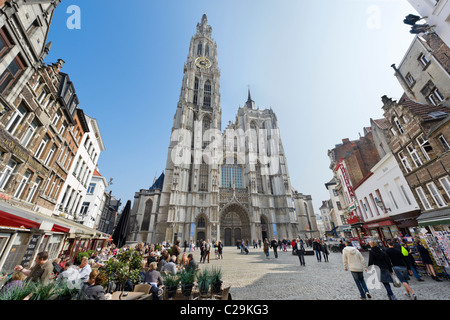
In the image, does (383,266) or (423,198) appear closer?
(383,266)

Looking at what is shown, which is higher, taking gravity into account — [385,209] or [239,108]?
[239,108]

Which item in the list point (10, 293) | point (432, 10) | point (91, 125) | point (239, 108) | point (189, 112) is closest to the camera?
point (10, 293)

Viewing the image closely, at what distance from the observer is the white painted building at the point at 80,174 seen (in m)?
12.9

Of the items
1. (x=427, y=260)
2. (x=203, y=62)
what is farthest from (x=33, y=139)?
(x=203, y=62)

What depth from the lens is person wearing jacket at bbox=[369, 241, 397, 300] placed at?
4.38 metres

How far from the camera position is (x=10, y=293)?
2.50 m

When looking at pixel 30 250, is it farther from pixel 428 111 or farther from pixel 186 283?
pixel 428 111

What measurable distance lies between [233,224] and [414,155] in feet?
80.1

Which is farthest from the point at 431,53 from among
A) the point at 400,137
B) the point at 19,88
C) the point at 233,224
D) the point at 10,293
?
the point at 233,224

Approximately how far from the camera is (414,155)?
1028 cm

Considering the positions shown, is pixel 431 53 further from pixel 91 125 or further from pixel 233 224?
pixel 233 224

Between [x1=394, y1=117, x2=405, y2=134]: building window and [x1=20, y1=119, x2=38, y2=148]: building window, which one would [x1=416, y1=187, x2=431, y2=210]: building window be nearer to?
[x1=394, y1=117, x2=405, y2=134]: building window
